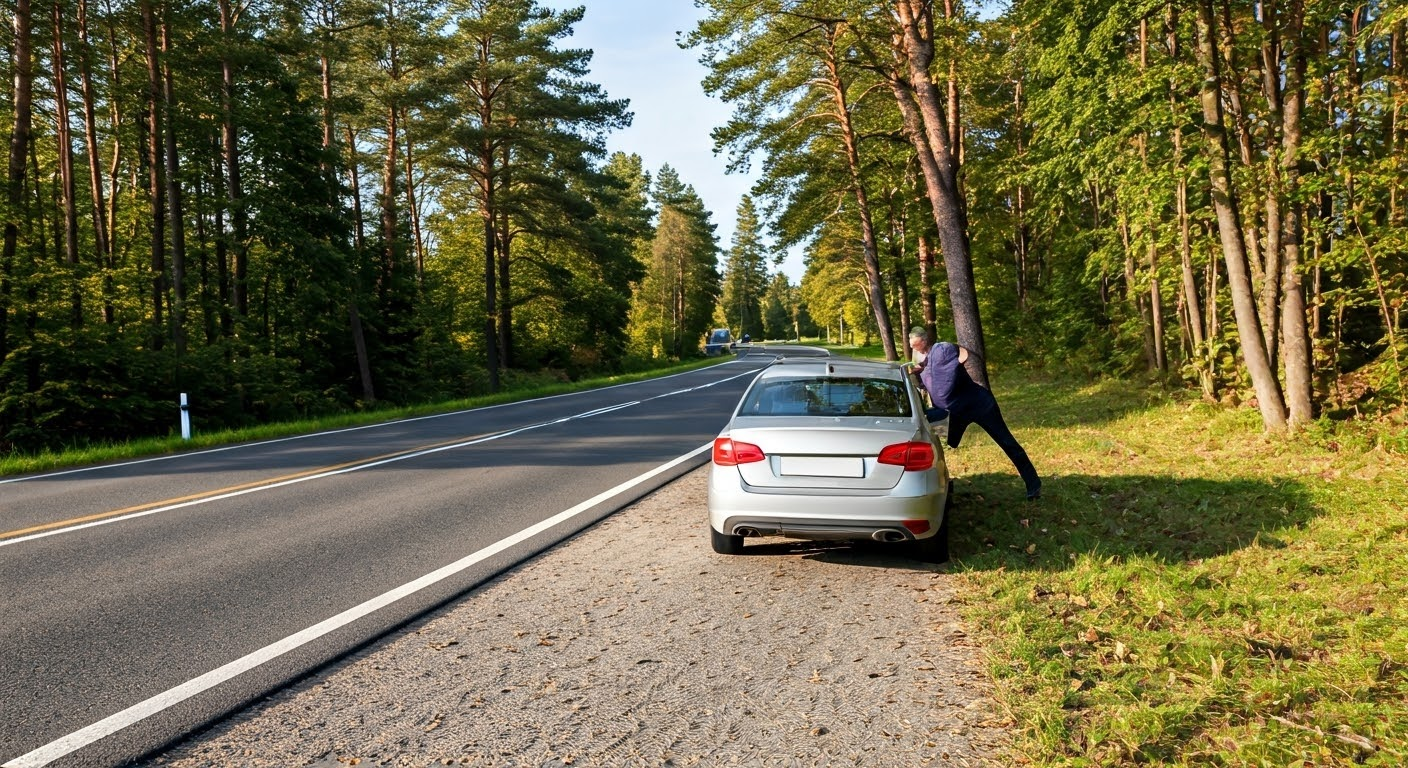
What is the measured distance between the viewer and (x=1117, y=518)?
6574 mm

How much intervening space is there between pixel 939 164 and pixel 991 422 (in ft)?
21.7

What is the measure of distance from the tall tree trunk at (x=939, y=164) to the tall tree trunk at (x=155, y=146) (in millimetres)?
17616

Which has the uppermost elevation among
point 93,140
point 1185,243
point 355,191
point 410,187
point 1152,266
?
point 93,140

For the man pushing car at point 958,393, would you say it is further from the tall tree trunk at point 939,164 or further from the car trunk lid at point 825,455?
the tall tree trunk at point 939,164

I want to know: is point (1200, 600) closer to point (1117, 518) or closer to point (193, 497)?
point (1117, 518)

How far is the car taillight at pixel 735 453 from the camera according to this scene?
5.43 m

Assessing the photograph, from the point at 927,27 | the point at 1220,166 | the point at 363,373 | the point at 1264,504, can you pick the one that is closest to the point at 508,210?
the point at 363,373

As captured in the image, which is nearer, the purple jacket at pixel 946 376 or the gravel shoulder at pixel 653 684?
the gravel shoulder at pixel 653 684

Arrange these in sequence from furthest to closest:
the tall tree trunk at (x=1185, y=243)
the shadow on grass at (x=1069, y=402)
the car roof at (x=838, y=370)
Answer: the shadow on grass at (x=1069, y=402) → the tall tree trunk at (x=1185, y=243) → the car roof at (x=838, y=370)

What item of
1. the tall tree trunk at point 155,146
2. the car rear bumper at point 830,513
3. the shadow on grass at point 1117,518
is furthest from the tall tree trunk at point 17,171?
the shadow on grass at point 1117,518

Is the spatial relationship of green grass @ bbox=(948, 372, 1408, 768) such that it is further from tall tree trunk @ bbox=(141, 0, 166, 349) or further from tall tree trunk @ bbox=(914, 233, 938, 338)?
tall tree trunk @ bbox=(141, 0, 166, 349)

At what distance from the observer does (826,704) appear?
11.3 feet

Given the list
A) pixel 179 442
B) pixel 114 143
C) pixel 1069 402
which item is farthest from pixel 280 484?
pixel 114 143

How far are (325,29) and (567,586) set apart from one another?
2179 cm
